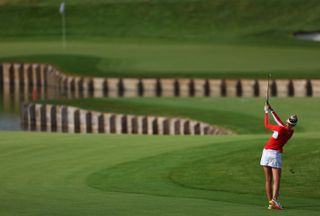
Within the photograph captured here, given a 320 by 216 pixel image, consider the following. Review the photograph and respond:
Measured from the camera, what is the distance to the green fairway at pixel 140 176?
29.0 meters

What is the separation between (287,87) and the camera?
79000 millimetres

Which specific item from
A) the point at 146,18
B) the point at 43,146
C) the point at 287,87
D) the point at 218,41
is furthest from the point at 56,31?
the point at 43,146

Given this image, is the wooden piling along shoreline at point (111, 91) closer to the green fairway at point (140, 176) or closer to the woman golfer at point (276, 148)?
the green fairway at point (140, 176)

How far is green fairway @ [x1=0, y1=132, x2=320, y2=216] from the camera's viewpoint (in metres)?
29.0

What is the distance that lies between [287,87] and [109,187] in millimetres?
47029

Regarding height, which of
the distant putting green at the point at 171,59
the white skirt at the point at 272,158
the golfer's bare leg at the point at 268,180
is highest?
the white skirt at the point at 272,158

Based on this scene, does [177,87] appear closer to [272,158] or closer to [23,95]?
[23,95]

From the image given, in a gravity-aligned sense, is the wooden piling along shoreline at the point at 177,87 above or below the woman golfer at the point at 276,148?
below

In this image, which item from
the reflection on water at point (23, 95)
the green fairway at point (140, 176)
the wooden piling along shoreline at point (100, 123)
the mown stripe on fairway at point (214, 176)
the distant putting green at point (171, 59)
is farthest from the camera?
the distant putting green at point (171, 59)

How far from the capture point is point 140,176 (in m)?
34.9

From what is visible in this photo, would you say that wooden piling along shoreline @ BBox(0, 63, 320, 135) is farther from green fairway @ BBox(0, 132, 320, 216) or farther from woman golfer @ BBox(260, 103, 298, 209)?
woman golfer @ BBox(260, 103, 298, 209)

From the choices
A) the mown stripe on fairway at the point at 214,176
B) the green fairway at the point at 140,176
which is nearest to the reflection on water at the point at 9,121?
the green fairway at the point at 140,176

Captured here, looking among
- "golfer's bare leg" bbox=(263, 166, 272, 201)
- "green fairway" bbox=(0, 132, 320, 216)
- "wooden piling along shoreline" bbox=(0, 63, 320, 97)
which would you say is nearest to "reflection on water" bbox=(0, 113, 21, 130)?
"wooden piling along shoreline" bbox=(0, 63, 320, 97)

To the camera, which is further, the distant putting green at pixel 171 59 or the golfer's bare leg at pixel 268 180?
the distant putting green at pixel 171 59
